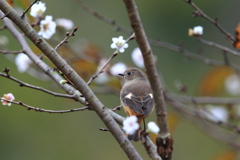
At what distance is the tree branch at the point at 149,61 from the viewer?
1.64 metres

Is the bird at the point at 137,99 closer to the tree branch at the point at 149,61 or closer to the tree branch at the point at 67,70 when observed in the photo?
the tree branch at the point at 67,70

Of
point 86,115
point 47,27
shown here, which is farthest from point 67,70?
point 86,115

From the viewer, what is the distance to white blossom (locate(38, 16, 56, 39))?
10.7ft

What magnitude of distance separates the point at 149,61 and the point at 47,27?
1.81m

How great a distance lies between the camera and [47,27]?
10.8 ft

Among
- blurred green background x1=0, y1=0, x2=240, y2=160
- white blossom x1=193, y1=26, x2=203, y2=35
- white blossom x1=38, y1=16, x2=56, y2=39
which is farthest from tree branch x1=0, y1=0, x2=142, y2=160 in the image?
blurred green background x1=0, y1=0, x2=240, y2=160

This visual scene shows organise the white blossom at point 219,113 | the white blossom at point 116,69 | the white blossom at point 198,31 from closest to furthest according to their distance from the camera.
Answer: the white blossom at point 198,31
the white blossom at point 116,69
the white blossom at point 219,113

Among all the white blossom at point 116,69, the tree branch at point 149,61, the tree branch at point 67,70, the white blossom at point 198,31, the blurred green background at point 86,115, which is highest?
the blurred green background at point 86,115

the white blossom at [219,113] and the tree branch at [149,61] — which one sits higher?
the white blossom at [219,113]

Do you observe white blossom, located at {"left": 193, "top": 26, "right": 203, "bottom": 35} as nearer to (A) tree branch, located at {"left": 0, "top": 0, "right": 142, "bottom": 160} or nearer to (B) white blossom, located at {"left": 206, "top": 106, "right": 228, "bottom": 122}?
(A) tree branch, located at {"left": 0, "top": 0, "right": 142, "bottom": 160}

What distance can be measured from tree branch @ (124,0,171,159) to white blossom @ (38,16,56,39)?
1728mm

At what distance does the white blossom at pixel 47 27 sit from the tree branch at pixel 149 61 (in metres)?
1.73

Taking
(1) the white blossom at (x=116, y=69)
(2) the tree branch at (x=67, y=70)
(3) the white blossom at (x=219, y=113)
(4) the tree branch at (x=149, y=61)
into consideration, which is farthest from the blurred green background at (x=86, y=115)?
(4) the tree branch at (x=149, y=61)

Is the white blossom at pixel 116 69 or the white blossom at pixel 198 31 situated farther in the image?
the white blossom at pixel 116 69
